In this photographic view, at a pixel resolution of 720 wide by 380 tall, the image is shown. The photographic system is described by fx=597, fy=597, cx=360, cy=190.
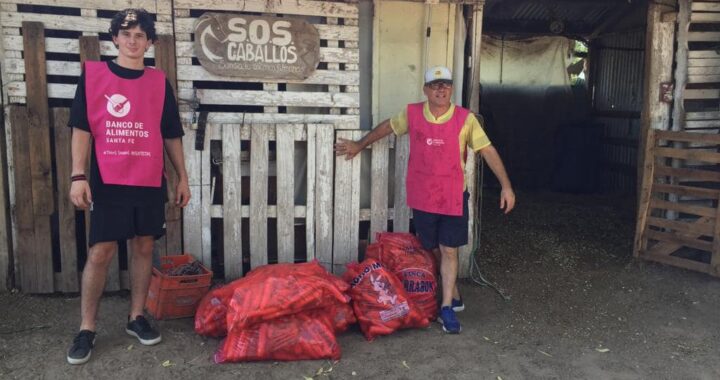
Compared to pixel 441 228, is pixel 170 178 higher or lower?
higher

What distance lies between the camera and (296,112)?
4973mm

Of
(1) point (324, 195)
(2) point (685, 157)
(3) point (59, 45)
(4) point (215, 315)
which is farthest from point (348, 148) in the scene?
(2) point (685, 157)

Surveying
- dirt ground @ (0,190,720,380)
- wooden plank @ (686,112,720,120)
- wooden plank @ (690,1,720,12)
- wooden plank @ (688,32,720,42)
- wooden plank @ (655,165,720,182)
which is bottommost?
dirt ground @ (0,190,720,380)

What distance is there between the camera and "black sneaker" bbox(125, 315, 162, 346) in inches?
152

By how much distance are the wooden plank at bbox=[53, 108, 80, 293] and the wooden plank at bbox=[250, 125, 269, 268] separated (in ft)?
4.40

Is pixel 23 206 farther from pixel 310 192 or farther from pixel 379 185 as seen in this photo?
pixel 379 185

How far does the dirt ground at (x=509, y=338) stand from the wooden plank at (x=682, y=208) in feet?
1.84

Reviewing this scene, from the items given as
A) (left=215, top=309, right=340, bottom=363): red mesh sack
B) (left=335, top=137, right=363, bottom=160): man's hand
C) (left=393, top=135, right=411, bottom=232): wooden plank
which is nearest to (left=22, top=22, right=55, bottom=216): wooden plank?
(left=215, top=309, right=340, bottom=363): red mesh sack

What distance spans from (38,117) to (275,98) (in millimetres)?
1747


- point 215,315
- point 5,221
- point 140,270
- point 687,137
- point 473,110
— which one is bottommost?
point 215,315

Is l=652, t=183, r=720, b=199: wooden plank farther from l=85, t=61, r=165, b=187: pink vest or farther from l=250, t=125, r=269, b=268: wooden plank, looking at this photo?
l=85, t=61, r=165, b=187: pink vest

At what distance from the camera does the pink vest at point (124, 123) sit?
139 inches

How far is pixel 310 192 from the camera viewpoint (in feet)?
16.0

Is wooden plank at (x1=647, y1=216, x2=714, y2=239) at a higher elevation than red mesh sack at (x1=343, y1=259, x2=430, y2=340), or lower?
higher
